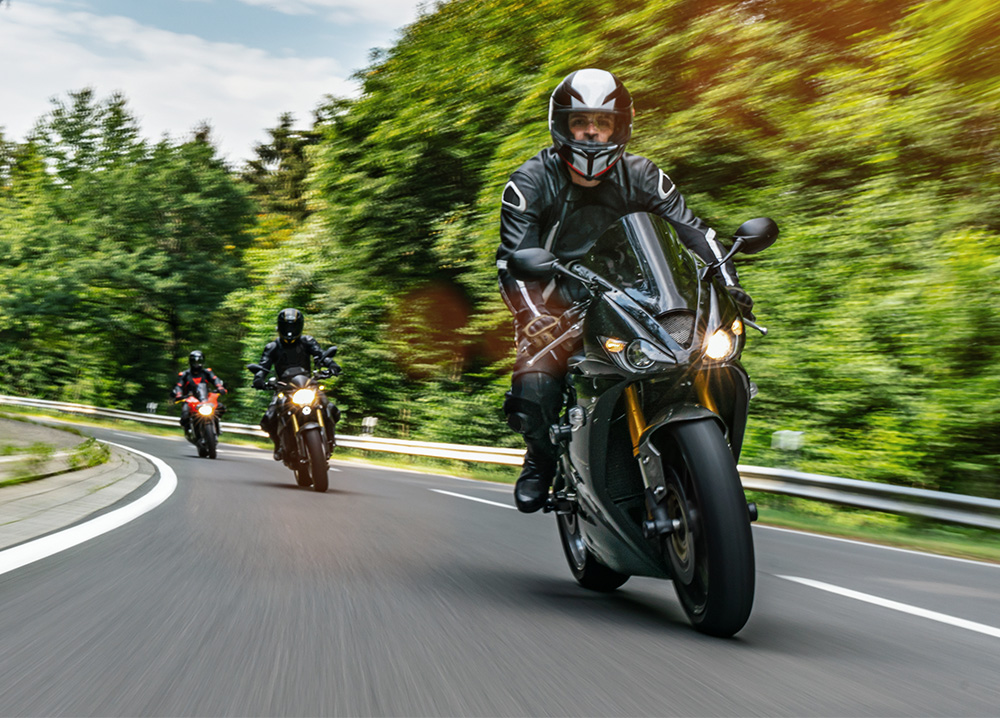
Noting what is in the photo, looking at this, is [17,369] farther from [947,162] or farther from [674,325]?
[674,325]

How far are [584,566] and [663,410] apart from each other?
143 centimetres

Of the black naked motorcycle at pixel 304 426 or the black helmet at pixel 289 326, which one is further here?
the black helmet at pixel 289 326

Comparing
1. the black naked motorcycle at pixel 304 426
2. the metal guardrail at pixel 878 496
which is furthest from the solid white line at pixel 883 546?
the black naked motorcycle at pixel 304 426

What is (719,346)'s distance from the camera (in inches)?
147

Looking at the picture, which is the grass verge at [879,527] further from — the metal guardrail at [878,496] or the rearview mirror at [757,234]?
the rearview mirror at [757,234]

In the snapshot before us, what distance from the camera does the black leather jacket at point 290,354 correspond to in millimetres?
11914

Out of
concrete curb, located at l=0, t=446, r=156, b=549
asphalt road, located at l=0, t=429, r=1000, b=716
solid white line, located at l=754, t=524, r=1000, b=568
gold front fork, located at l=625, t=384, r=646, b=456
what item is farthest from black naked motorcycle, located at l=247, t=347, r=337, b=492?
gold front fork, located at l=625, t=384, r=646, b=456

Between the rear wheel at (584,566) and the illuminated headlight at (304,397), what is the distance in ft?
21.0

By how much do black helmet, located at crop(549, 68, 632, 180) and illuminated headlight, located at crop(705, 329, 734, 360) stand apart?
1.06m

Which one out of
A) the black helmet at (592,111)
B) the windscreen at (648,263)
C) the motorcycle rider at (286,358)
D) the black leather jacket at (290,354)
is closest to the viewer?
the windscreen at (648,263)

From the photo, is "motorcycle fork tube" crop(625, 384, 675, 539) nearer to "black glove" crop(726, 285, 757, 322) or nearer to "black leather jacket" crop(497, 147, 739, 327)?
"black glove" crop(726, 285, 757, 322)

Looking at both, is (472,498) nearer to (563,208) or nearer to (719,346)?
(563,208)

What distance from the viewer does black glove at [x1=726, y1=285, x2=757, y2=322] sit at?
4.15 m

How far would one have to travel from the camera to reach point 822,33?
15.3 m
